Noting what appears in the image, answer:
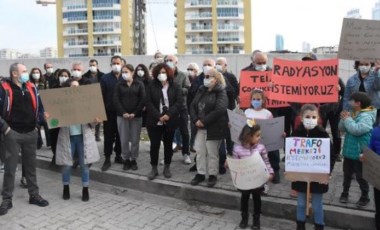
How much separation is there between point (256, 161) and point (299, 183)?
1.93 ft

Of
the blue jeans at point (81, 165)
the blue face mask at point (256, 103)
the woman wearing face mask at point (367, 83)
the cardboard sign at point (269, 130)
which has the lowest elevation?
the blue jeans at point (81, 165)

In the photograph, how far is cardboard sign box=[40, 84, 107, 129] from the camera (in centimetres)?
650

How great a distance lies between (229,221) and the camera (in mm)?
5699

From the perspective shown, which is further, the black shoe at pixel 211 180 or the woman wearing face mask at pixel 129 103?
the woman wearing face mask at pixel 129 103

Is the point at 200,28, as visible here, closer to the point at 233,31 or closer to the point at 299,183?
the point at 233,31

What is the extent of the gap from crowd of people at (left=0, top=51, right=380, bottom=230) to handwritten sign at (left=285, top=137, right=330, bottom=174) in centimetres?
12

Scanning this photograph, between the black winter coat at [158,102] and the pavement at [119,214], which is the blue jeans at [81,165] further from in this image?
the black winter coat at [158,102]

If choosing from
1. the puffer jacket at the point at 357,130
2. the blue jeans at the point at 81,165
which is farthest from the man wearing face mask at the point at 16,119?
the puffer jacket at the point at 357,130

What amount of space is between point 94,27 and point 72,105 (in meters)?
96.1

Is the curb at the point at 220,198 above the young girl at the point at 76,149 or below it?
below

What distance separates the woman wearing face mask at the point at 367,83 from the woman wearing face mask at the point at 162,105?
8.94 ft

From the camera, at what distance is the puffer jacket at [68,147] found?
654 cm

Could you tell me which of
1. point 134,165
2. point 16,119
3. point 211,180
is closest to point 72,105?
point 16,119

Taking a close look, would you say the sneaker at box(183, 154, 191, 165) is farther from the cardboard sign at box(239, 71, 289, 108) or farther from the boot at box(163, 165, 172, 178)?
the cardboard sign at box(239, 71, 289, 108)
